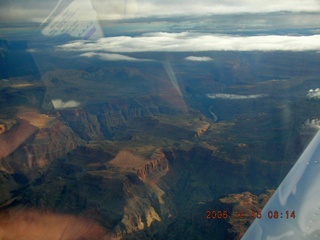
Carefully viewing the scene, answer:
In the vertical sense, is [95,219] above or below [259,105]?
above

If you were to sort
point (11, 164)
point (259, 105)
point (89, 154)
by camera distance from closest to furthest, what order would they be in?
1. point (89, 154)
2. point (11, 164)
3. point (259, 105)

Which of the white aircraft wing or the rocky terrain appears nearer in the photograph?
the white aircraft wing

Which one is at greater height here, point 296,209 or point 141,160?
point 296,209

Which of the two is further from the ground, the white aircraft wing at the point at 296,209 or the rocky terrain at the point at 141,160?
the white aircraft wing at the point at 296,209

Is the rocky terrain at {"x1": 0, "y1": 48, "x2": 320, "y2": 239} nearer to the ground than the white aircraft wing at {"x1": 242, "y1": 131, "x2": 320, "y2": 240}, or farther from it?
nearer to the ground

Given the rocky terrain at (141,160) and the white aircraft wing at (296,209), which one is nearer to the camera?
the white aircraft wing at (296,209)

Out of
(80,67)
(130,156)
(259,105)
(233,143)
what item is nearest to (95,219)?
(130,156)

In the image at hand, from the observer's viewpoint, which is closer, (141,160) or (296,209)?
(296,209)

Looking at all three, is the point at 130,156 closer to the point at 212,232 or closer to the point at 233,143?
the point at 233,143
